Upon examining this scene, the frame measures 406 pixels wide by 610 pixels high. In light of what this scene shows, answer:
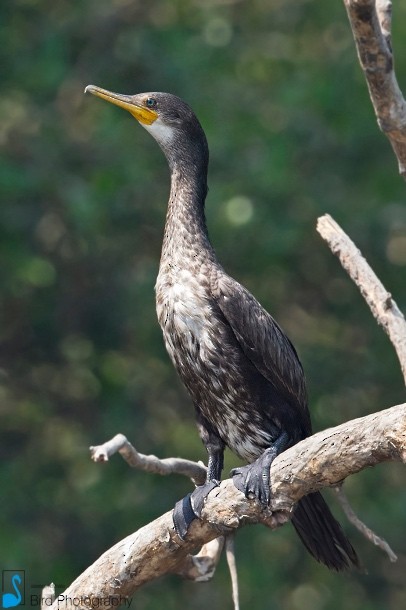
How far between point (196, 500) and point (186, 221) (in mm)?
946

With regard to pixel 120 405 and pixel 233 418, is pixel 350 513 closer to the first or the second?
pixel 233 418

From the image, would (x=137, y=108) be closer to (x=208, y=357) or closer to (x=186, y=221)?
(x=186, y=221)

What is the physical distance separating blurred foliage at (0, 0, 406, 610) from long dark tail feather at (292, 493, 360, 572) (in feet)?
9.11

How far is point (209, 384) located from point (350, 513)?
595mm

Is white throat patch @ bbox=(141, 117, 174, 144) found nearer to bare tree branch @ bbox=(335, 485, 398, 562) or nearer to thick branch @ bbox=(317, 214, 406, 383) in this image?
thick branch @ bbox=(317, 214, 406, 383)

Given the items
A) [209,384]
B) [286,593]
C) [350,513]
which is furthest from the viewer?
[286,593]

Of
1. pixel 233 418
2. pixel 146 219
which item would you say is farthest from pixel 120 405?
pixel 233 418

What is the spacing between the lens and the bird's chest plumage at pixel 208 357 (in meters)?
3.97

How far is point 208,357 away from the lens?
3980mm

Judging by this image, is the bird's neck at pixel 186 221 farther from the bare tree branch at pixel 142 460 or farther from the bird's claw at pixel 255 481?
the bird's claw at pixel 255 481

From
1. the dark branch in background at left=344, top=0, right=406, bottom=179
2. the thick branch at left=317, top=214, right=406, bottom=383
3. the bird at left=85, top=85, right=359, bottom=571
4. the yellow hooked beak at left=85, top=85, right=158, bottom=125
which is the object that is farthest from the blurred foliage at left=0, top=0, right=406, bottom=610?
the dark branch in background at left=344, top=0, right=406, bottom=179

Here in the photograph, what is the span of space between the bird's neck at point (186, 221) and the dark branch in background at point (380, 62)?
112 cm

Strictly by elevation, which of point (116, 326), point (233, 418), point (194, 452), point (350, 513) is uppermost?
point (116, 326)

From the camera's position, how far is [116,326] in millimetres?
7129
